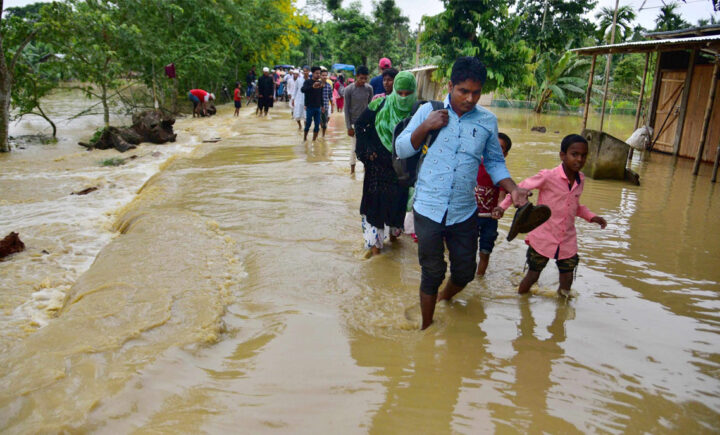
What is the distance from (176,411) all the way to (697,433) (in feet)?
8.25

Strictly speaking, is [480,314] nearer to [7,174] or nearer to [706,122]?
[706,122]

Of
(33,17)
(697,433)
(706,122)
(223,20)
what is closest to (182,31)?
(223,20)

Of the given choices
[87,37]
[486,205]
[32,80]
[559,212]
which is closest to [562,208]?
[559,212]

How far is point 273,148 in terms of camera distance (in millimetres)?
12289

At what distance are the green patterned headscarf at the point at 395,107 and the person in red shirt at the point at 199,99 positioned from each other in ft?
57.6

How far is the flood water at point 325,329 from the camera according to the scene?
2572 mm

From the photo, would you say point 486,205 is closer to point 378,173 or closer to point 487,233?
point 487,233

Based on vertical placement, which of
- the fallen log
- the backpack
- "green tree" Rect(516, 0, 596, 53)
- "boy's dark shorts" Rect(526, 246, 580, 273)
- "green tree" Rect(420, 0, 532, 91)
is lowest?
the fallen log

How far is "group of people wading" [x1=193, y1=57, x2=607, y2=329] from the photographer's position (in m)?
3.13

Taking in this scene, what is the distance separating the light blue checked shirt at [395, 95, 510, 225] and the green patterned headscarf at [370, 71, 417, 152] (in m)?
1.26

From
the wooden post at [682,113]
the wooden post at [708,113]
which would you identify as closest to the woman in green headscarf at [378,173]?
the wooden post at [708,113]

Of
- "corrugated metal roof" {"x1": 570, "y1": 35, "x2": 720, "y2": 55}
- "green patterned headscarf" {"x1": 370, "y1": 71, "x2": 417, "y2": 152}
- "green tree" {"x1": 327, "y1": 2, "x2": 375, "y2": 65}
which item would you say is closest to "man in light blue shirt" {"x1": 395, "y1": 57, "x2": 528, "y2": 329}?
"green patterned headscarf" {"x1": 370, "y1": 71, "x2": 417, "y2": 152}

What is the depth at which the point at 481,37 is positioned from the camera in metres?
23.8

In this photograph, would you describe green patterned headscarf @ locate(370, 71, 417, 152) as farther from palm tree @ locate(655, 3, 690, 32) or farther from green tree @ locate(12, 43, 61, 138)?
palm tree @ locate(655, 3, 690, 32)
